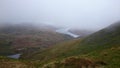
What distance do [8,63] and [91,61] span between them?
3334 cm

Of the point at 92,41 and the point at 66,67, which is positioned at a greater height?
the point at 66,67

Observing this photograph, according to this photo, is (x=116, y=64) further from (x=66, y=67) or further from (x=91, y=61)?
(x=66, y=67)

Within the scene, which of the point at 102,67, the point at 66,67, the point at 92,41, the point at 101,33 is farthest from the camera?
the point at 101,33

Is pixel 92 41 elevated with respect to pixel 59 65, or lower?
lower

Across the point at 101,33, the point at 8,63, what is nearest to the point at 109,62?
the point at 8,63

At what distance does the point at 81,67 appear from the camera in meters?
52.4

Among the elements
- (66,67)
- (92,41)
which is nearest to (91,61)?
(66,67)

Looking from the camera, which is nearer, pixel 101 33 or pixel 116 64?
pixel 116 64

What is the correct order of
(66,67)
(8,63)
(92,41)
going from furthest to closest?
(92,41), (8,63), (66,67)

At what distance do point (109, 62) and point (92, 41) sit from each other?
403 feet

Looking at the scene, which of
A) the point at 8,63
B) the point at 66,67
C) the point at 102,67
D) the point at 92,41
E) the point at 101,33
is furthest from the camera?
the point at 101,33

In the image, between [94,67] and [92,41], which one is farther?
[92,41]

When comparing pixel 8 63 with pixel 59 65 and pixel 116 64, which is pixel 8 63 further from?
pixel 116 64

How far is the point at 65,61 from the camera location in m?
56.5
